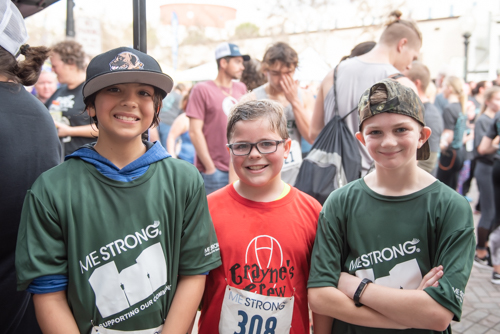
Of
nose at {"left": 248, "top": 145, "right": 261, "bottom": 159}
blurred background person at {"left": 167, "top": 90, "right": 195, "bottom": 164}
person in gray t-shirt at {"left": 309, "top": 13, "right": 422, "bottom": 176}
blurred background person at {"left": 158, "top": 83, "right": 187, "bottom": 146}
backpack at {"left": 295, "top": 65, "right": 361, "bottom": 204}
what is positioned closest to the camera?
nose at {"left": 248, "top": 145, "right": 261, "bottom": 159}

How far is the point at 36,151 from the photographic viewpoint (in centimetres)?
176

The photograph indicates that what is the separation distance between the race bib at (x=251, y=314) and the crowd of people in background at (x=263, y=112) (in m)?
0.08

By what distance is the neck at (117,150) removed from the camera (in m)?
1.67

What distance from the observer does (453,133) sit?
6434 mm

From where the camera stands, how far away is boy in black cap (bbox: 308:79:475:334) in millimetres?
1537

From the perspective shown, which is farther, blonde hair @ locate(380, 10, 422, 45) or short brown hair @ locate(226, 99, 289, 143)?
blonde hair @ locate(380, 10, 422, 45)

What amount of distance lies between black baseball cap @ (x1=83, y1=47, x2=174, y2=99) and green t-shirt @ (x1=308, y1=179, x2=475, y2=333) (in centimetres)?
97

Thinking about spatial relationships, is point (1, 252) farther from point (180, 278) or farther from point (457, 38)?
point (457, 38)

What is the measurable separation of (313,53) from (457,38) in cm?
2283

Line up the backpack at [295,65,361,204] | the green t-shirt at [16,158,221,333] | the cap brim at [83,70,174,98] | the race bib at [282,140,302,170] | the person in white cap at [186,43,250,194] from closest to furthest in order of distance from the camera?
1. the green t-shirt at [16,158,221,333]
2. the cap brim at [83,70,174,98]
3. the backpack at [295,65,361,204]
4. the race bib at [282,140,302,170]
5. the person in white cap at [186,43,250,194]

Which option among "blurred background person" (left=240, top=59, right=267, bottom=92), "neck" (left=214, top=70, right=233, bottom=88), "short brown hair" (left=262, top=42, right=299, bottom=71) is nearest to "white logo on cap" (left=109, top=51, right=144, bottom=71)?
"short brown hair" (left=262, top=42, right=299, bottom=71)

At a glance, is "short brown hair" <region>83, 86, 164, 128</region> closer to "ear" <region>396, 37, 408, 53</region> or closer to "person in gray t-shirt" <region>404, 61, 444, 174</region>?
"ear" <region>396, 37, 408, 53</region>

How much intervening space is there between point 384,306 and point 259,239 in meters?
0.60

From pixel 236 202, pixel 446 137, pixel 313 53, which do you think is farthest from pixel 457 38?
pixel 236 202
